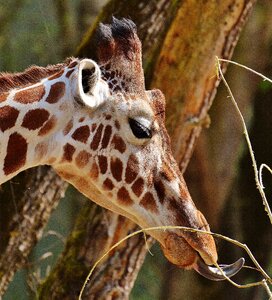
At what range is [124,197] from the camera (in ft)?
16.8

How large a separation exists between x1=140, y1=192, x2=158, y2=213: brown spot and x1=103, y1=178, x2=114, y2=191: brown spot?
149 mm

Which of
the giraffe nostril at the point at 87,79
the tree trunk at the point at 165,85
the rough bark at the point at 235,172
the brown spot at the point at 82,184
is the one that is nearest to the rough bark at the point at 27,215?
the tree trunk at the point at 165,85

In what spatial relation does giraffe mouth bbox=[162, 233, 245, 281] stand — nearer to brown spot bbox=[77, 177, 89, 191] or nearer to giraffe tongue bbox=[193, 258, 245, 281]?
giraffe tongue bbox=[193, 258, 245, 281]

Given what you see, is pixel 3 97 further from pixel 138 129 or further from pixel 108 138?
pixel 138 129

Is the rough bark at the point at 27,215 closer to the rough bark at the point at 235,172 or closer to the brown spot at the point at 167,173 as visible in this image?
the brown spot at the point at 167,173

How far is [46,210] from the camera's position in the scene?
269 inches

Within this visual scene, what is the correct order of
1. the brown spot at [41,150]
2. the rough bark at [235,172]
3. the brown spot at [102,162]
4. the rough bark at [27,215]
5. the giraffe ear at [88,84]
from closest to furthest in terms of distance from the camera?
1. the giraffe ear at [88,84]
2. the brown spot at [41,150]
3. the brown spot at [102,162]
4. the rough bark at [27,215]
5. the rough bark at [235,172]

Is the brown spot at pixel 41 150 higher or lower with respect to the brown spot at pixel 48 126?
lower

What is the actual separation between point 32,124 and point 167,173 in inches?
25.8

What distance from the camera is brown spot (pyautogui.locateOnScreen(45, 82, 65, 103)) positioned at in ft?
16.1

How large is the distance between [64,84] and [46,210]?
1999mm

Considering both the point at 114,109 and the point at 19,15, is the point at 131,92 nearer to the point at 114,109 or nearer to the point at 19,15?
the point at 114,109

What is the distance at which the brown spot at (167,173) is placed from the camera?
511 centimetres

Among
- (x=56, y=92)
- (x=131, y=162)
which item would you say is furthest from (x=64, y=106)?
(x=131, y=162)
